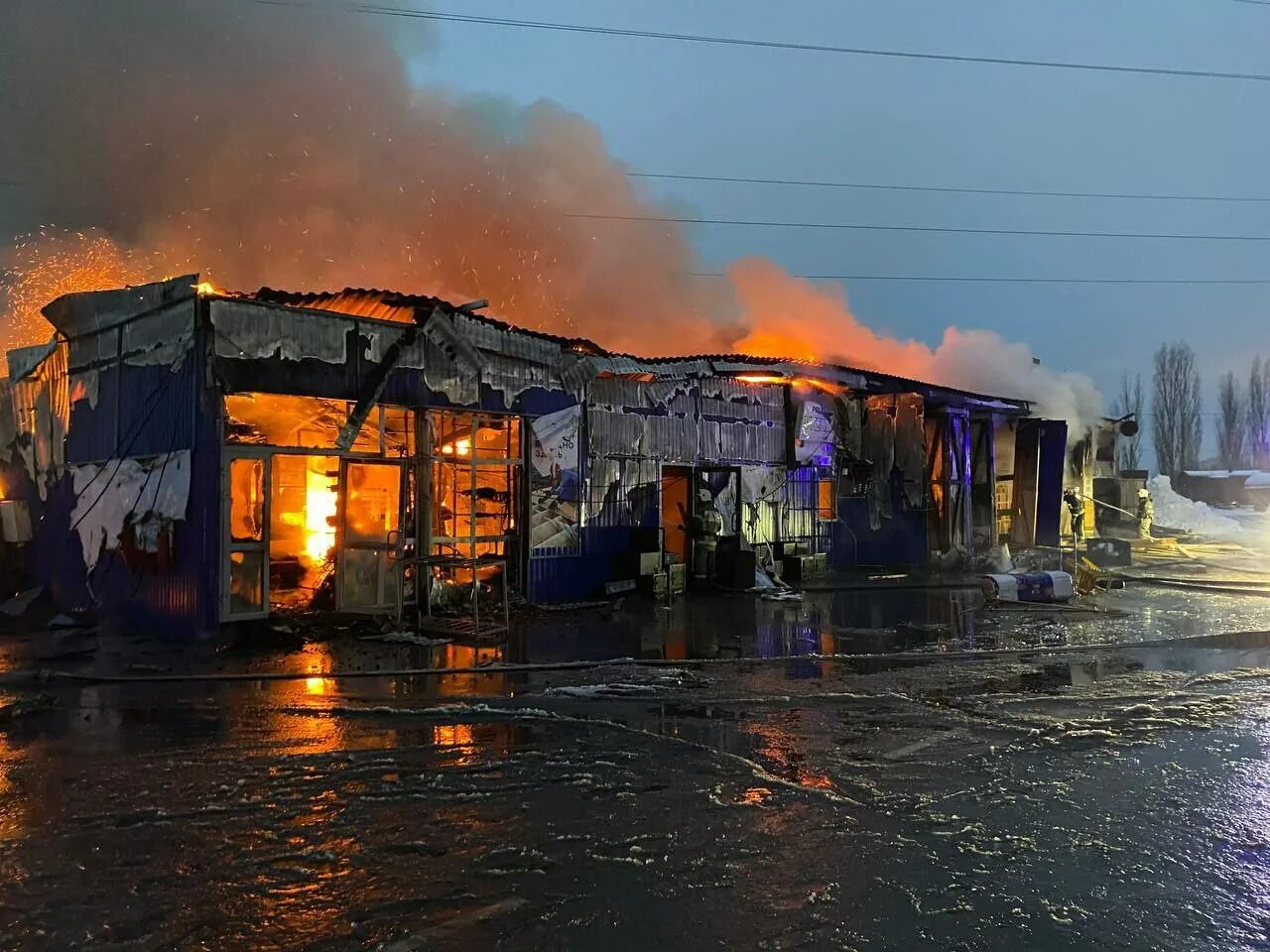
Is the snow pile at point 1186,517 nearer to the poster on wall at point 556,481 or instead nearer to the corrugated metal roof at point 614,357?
the corrugated metal roof at point 614,357

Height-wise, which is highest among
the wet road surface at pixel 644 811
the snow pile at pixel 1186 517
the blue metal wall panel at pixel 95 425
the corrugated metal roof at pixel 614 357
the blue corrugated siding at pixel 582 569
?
the corrugated metal roof at pixel 614 357

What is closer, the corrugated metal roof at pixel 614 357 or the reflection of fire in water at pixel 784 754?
the reflection of fire in water at pixel 784 754

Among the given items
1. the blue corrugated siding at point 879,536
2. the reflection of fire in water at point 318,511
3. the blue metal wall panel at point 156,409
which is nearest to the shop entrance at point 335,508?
the blue metal wall panel at point 156,409

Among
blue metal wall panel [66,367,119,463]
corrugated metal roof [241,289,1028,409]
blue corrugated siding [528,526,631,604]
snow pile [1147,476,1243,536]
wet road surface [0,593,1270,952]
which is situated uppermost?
corrugated metal roof [241,289,1028,409]

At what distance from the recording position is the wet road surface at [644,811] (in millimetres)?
3572

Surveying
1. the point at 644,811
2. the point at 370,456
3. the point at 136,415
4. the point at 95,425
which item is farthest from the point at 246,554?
the point at 644,811

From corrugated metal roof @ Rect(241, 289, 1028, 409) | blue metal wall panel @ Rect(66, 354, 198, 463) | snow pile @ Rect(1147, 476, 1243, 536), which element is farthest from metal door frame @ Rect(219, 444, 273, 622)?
snow pile @ Rect(1147, 476, 1243, 536)

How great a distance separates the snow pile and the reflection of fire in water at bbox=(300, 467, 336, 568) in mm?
32570

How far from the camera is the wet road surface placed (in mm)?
3572

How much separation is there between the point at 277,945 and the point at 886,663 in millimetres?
7250

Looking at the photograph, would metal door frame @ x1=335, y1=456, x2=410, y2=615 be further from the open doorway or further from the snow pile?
the snow pile

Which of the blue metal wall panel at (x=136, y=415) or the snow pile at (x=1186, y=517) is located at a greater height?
the blue metal wall panel at (x=136, y=415)

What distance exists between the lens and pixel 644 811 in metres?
4.82

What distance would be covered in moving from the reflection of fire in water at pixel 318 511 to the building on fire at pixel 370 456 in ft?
0.15
